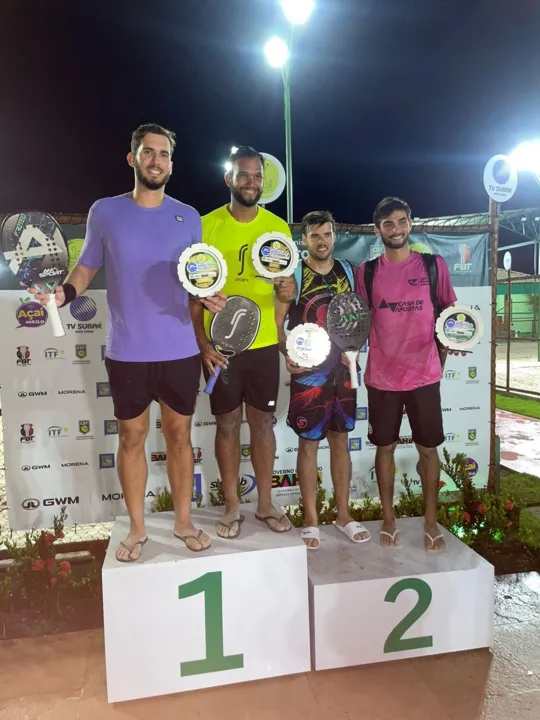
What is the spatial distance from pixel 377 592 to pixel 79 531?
2995mm

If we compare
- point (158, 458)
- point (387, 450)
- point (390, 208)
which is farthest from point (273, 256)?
point (158, 458)

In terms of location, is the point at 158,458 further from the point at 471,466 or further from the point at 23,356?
the point at 471,466

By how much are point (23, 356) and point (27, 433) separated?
0.58 metres

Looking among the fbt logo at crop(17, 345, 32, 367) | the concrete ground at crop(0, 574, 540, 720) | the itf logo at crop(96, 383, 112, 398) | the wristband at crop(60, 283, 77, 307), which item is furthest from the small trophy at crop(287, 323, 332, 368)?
the fbt logo at crop(17, 345, 32, 367)

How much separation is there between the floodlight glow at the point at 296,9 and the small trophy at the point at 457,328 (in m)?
4.59

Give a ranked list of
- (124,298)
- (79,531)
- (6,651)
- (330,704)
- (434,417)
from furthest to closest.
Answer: (79,531)
(434,417)
(6,651)
(124,298)
(330,704)

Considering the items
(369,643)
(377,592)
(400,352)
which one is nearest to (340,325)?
(400,352)

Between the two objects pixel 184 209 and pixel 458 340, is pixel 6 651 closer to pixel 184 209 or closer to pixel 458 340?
pixel 184 209

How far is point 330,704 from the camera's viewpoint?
230cm

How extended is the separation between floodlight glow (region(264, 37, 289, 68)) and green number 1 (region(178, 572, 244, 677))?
6221mm

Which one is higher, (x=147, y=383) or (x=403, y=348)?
(x=403, y=348)

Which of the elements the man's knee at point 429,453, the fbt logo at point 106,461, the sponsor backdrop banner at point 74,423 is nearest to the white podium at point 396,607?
the man's knee at point 429,453

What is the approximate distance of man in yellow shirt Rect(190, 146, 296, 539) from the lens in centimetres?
270

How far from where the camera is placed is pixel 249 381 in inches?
111
